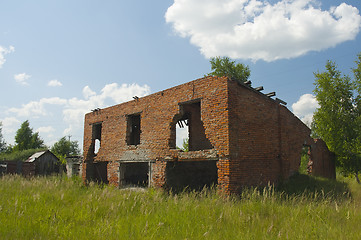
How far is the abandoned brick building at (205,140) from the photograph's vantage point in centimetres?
834

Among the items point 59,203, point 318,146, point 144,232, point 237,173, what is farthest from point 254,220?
point 318,146

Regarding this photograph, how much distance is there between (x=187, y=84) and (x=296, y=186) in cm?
626

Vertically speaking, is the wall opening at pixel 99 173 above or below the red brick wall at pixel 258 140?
below

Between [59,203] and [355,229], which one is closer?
[355,229]

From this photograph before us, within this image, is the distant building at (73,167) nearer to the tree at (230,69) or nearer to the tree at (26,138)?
the tree at (230,69)

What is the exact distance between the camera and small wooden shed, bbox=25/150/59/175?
20311 mm

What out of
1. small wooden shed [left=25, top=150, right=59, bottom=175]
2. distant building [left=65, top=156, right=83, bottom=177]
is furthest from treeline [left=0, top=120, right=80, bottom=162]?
distant building [left=65, top=156, right=83, bottom=177]

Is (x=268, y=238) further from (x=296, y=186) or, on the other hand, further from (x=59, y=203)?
(x=296, y=186)

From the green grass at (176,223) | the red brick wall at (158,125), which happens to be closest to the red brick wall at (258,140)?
the red brick wall at (158,125)

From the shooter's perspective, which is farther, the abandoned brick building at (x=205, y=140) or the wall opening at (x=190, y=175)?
the wall opening at (x=190, y=175)

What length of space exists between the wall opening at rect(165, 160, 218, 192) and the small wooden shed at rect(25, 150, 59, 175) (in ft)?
48.7

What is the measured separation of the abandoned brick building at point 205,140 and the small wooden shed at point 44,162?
28.1 ft

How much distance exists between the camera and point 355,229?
15.2 feet

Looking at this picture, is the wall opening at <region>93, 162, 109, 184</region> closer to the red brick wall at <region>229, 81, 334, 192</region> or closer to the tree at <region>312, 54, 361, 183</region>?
the red brick wall at <region>229, 81, 334, 192</region>
